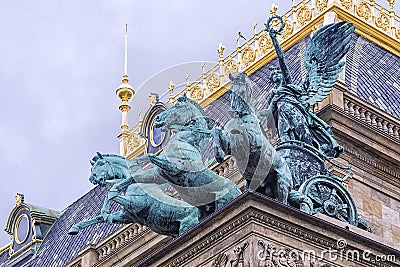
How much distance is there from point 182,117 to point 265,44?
1261 centimetres

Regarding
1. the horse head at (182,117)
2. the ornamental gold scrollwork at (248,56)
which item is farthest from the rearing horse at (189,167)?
the ornamental gold scrollwork at (248,56)

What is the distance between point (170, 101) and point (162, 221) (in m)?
15.0

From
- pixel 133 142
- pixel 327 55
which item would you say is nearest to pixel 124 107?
pixel 133 142

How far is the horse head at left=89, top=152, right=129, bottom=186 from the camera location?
2677 centimetres

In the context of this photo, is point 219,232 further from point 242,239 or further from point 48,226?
point 48,226

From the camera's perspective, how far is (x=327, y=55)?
29078 millimetres

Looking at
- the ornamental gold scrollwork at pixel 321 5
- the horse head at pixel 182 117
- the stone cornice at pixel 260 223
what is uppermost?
the ornamental gold scrollwork at pixel 321 5

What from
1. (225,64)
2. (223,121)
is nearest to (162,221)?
(223,121)

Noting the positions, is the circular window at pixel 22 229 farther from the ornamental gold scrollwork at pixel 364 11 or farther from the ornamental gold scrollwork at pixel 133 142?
the ornamental gold scrollwork at pixel 364 11

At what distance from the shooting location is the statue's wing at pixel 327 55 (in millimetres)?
28984

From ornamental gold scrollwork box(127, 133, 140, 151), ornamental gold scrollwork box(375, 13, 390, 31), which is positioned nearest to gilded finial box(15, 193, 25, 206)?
ornamental gold scrollwork box(127, 133, 140, 151)

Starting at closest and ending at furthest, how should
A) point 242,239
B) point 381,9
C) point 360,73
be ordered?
point 242,239, point 360,73, point 381,9

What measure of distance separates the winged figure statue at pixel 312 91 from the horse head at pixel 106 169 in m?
3.24

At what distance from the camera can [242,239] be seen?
22.0 meters
